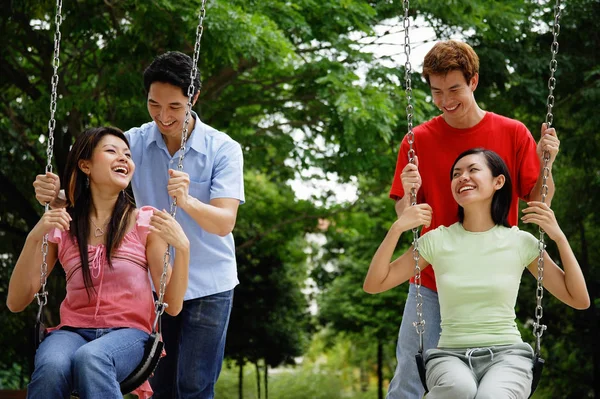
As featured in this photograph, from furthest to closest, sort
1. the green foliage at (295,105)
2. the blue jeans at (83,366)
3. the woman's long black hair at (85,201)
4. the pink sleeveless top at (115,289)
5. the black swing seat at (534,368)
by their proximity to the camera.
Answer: the green foliage at (295,105), the woman's long black hair at (85,201), the pink sleeveless top at (115,289), the black swing seat at (534,368), the blue jeans at (83,366)

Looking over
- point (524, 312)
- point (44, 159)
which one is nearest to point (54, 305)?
point (44, 159)

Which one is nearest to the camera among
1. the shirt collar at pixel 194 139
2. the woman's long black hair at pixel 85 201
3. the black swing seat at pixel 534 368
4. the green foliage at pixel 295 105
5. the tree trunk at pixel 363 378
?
the black swing seat at pixel 534 368

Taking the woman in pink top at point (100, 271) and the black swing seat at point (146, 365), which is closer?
the woman in pink top at point (100, 271)

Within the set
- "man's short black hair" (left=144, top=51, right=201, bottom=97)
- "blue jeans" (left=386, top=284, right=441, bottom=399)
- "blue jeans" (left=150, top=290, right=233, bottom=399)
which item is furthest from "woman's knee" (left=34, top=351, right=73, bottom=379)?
"blue jeans" (left=386, top=284, right=441, bottom=399)

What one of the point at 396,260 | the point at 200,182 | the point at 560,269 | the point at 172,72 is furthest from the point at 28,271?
the point at 560,269

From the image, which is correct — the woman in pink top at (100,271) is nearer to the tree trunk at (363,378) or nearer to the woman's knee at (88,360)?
the woman's knee at (88,360)

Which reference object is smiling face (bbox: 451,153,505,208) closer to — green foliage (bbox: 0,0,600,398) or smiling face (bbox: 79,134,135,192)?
smiling face (bbox: 79,134,135,192)

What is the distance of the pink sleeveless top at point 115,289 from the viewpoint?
131 inches

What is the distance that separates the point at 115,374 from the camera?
3113 mm

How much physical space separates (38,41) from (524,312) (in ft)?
25.6

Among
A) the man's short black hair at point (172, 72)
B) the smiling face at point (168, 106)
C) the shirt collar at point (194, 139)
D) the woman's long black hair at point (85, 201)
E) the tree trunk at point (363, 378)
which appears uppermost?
the man's short black hair at point (172, 72)

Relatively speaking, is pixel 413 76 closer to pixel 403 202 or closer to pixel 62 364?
pixel 403 202

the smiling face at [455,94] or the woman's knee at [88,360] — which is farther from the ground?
the smiling face at [455,94]

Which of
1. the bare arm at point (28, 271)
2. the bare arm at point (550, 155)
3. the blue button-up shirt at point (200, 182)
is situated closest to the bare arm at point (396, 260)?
the bare arm at point (550, 155)
